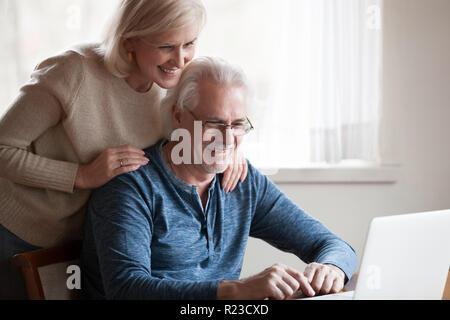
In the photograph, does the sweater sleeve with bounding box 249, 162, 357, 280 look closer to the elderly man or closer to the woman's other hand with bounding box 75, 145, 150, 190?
the elderly man

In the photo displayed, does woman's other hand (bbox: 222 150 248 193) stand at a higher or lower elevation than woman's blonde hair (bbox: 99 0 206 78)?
lower

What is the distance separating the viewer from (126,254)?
1.35 m

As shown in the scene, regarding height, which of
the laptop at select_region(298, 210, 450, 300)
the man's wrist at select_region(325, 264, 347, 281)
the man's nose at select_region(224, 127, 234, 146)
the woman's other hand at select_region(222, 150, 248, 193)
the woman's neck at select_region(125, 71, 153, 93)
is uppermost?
the woman's neck at select_region(125, 71, 153, 93)

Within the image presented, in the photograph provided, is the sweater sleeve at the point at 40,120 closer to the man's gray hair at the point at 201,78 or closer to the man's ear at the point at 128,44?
the man's ear at the point at 128,44

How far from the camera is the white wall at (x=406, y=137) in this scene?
9.05ft

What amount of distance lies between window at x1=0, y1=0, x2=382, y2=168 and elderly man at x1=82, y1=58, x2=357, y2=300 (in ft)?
3.71

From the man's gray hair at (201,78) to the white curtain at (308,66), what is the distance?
1.22m

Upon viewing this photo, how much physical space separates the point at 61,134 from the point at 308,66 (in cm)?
150

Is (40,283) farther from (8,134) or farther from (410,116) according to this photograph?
(410,116)

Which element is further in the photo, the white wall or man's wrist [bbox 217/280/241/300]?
the white wall

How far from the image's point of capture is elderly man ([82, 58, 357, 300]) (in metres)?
1.38

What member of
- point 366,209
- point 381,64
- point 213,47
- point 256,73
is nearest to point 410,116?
point 381,64

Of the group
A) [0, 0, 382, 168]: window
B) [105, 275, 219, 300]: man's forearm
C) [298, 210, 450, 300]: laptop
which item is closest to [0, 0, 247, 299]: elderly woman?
[105, 275, 219, 300]: man's forearm

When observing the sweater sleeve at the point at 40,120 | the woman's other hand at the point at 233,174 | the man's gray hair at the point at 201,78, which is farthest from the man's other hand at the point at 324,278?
the sweater sleeve at the point at 40,120
